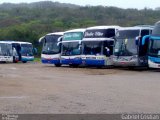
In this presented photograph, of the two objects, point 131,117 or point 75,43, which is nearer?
point 131,117

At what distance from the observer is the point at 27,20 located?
107875mm

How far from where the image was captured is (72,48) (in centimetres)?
3147

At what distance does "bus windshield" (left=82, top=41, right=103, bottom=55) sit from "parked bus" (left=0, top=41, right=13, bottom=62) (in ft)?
44.6

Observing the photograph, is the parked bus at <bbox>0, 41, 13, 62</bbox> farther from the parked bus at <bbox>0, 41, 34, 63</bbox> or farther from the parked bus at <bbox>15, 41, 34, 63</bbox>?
the parked bus at <bbox>15, 41, 34, 63</bbox>

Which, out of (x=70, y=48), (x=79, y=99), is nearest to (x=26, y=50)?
(x=70, y=48)

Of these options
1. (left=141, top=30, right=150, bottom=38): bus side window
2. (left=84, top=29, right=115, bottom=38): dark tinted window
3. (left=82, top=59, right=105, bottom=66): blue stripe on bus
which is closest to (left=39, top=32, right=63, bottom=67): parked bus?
(left=82, top=59, right=105, bottom=66): blue stripe on bus

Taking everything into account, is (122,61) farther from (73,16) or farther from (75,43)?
(73,16)

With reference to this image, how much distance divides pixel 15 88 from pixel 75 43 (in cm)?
1578

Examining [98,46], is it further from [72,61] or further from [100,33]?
[72,61]

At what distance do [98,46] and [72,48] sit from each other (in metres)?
3.09

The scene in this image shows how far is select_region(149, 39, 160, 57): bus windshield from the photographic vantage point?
83.6 ft

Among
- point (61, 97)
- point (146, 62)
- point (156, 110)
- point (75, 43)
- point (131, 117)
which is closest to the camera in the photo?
point (131, 117)

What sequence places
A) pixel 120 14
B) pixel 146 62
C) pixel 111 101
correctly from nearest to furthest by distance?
pixel 111 101 → pixel 146 62 → pixel 120 14

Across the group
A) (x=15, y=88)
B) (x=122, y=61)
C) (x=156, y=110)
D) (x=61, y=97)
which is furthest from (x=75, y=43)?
(x=156, y=110)
